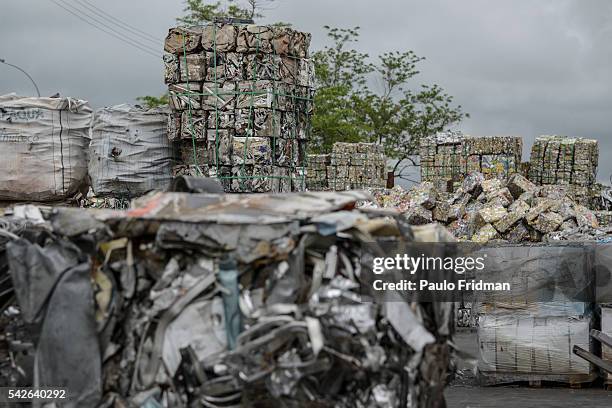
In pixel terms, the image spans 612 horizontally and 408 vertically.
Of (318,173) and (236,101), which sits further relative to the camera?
(318,173)

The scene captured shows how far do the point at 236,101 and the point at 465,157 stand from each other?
9940 mm

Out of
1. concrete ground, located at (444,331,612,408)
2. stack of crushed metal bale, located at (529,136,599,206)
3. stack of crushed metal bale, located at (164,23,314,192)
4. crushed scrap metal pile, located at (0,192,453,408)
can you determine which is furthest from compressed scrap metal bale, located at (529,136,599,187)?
crushed scrap metal pile, located at (0,192,453,408)

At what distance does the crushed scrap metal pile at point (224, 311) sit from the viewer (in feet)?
15.4

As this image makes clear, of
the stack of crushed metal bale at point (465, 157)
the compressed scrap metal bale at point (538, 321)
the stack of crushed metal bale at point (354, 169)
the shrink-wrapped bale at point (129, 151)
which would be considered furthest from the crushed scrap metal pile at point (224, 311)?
the stack of crushed metal bale at point (354, 169)

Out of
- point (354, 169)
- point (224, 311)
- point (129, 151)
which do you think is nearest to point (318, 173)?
point (354, 169)

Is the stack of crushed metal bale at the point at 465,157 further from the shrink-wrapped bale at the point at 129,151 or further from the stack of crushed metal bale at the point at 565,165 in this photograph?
the shrink-wrapped bale at the point at 129,151

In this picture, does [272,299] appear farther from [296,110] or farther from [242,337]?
[296,110]

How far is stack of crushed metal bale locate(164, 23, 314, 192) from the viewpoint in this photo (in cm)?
1188

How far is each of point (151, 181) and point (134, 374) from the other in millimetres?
7581

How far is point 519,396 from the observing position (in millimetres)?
10625

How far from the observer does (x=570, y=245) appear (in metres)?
11.6

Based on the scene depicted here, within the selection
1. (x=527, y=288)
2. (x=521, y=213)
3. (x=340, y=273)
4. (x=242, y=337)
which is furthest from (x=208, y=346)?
(x=521, y=213)

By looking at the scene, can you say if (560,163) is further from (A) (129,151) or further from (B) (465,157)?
(A) (129,151)

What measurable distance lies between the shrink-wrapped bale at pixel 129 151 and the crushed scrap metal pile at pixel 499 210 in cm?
661
